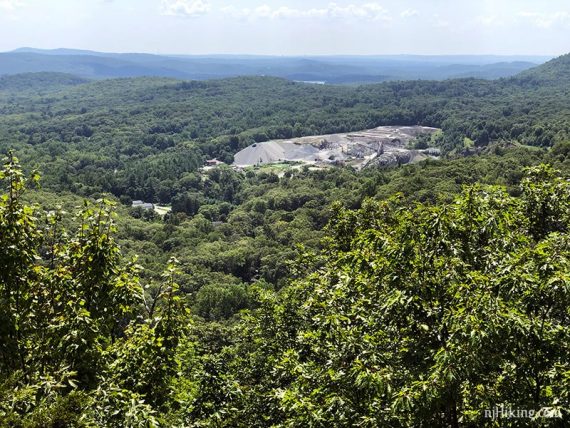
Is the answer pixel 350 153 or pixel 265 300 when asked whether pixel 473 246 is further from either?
pixel 350 153

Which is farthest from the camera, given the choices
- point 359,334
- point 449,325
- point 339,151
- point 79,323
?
point 339,151

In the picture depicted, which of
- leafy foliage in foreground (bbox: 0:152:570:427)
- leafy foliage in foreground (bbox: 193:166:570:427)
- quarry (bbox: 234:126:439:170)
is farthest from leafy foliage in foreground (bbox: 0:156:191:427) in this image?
quarry (bbox: 234:126:439:170)

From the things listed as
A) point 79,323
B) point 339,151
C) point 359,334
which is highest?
point 79,323

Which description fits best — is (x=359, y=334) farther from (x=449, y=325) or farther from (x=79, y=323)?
(x=79, y=323)

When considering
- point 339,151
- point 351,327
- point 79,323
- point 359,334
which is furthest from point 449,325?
point 339,151

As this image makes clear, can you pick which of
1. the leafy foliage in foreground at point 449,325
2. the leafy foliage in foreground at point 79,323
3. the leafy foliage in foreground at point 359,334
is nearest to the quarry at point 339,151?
the leafy foliage in foreground at point 449,325

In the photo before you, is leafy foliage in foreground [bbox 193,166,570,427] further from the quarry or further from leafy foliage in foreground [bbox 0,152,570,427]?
the quarry

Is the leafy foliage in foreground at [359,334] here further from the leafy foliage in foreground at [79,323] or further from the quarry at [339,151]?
the quarry at [339,151]

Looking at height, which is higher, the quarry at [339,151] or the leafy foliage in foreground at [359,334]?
the leafy foliage in foreground at [359,334]
